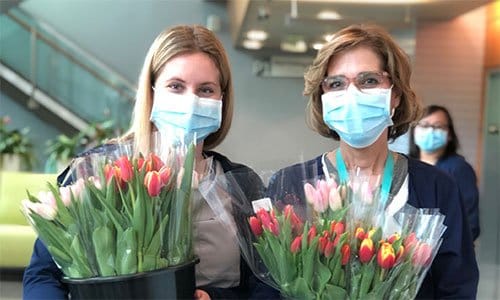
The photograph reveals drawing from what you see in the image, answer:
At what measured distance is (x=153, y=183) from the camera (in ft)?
3.24

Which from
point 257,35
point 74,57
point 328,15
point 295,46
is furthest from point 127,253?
point 74,57

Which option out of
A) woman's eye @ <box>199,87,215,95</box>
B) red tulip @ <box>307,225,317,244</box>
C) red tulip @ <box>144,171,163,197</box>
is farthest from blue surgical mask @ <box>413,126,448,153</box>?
red tulip @ <box>144,171,163,197</box>

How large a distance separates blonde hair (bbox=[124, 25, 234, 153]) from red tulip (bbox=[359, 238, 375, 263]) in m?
0.56

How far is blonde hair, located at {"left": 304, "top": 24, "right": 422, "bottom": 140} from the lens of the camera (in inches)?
54.0

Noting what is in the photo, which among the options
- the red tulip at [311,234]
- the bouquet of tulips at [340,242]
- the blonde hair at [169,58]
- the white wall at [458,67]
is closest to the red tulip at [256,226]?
the bouquet of tulips at [340,242]

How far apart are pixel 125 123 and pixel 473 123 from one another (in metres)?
4.53

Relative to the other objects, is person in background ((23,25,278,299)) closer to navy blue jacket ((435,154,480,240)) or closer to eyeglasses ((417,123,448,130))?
navy blue jacket ((435,154,480,240))

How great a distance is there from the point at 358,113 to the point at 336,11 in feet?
15.0

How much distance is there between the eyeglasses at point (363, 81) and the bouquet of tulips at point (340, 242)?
0.35 m

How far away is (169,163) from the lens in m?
1.06

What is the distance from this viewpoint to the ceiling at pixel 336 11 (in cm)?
551

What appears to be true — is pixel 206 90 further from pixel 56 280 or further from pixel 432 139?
pixel 432 139

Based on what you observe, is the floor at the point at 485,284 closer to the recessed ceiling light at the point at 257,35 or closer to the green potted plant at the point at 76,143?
the green potted plant at the point at 76,143

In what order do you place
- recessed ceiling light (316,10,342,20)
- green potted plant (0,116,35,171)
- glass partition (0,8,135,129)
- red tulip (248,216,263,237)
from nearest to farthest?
red tulip (248,216,263,237) < recessed ceiling light (316,10,342,20) < green potted plant (0,116,35,171) < glass partition (0,8,135,129)
